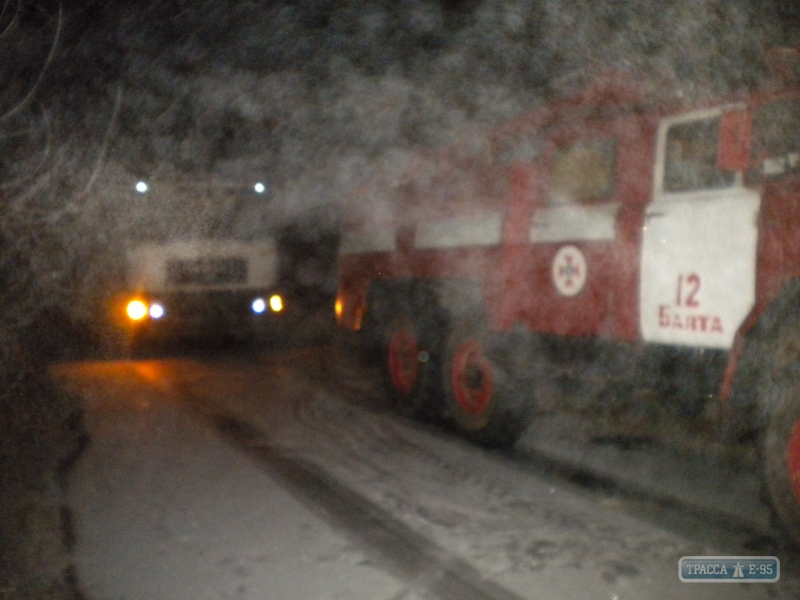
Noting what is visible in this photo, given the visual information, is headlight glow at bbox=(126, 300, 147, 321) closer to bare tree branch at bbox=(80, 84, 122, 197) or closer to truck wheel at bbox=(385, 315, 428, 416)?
truck wheel at bbox=(385, 315, 428, 416)

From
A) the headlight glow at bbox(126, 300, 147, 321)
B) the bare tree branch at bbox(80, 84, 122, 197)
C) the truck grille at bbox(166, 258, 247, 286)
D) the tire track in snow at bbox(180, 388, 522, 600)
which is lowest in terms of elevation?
the tire track in snow at bbox(180, 388, 522, 600)

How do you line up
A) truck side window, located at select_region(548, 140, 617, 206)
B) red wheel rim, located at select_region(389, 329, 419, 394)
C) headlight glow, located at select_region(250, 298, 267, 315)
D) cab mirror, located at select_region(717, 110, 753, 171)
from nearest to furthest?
cab mirror, located at select_region(717, 110, 753, 171), truck side window, located at select_region(548, 140, 617, 206), red wheel rim, located at select_region(389, 329, 419, 394), headlight glow, located at select_region(250, 298, 267, 315)

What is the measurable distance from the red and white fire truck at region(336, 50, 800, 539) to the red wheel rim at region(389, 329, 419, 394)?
0.06 ft

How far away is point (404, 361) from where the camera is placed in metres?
8.53

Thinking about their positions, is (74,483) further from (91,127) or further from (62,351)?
(91,127)

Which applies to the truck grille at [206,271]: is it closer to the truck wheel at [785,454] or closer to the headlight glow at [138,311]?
the headlight glow at [138,311]

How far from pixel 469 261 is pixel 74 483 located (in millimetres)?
3352

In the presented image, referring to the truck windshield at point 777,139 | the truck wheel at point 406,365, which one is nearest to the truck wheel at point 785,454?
the truck windshield at point 777,139

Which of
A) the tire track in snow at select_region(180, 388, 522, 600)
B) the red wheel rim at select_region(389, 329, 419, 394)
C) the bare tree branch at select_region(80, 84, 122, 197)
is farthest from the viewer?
the bare tree branch at select_region(80, 84, 122, 197)

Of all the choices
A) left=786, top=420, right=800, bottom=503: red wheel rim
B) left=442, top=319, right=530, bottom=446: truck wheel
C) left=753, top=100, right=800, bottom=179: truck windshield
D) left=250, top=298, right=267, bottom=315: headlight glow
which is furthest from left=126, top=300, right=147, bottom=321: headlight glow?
left=786, top=420, right=800, bottom=503: red wheel rim

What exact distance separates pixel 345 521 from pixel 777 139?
3068 millimetres

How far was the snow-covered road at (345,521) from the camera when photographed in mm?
4145

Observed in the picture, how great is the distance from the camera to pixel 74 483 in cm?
587

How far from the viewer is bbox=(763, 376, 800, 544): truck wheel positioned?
14.5 ft
